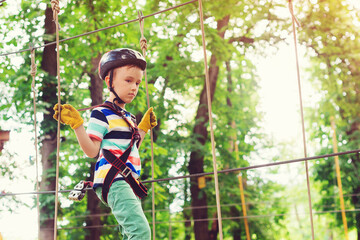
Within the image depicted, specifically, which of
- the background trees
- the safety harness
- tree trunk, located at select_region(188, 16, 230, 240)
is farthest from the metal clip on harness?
tree trunk, located at select_region(188, 16, 230, 240)

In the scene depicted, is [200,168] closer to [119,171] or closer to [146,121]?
[146,121]

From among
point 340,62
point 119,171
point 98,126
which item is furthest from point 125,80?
point 340,62

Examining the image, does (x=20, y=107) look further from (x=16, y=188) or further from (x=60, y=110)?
(x=60, y=110)

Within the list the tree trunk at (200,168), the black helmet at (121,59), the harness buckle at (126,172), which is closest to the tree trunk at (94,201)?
the tree trunk at (200,168)

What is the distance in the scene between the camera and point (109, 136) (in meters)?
1.78

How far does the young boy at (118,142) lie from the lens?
5.26 feet

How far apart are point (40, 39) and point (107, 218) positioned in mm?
3355

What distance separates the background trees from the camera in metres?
5.91

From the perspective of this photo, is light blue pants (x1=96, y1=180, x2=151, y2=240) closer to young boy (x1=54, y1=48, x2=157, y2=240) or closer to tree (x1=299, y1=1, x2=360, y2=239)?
young boy (x1=54, y1=48, x2=157, y2=240)

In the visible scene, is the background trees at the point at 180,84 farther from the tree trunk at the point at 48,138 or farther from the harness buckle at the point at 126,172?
the harness buckle at the point at 126,172

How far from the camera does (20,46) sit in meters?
6.33

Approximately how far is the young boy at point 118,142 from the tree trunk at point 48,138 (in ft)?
13.0

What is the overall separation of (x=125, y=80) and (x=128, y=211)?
0.58 metres

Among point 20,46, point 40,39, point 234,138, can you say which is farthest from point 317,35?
point 20,46
